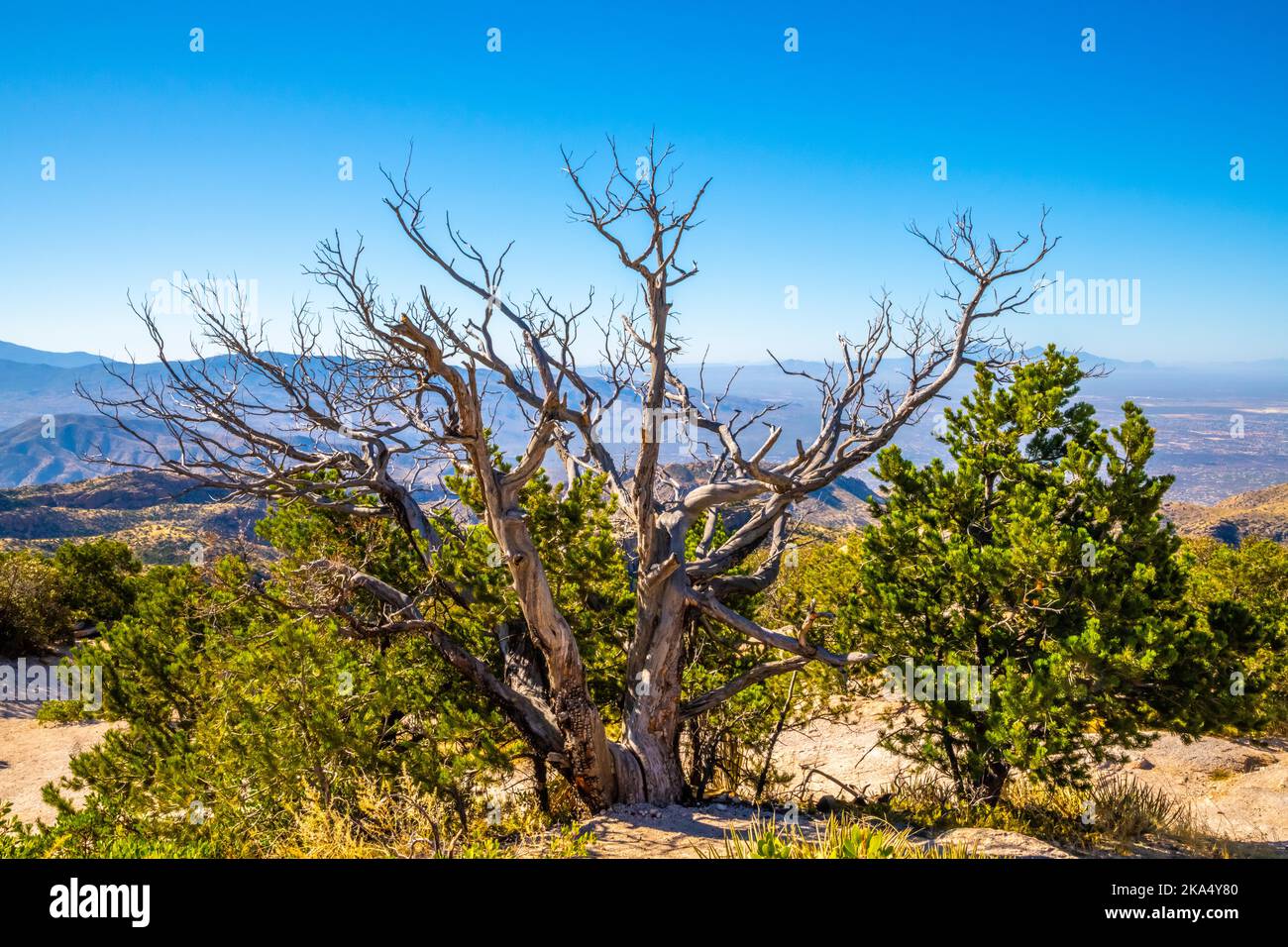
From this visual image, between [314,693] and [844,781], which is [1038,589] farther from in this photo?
[844,781]

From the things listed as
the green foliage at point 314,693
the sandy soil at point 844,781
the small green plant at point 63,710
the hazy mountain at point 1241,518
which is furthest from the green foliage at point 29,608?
the hazy mountain at point 1241,518

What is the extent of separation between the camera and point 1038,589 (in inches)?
350

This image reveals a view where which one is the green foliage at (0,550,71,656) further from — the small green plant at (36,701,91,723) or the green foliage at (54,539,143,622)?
the small green plant at (36,701,91,723)

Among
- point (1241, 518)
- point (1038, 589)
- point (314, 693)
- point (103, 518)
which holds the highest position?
point (1038, 589)

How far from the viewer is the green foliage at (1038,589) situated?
8.23 m

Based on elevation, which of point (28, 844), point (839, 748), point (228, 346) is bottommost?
point (839, 748)

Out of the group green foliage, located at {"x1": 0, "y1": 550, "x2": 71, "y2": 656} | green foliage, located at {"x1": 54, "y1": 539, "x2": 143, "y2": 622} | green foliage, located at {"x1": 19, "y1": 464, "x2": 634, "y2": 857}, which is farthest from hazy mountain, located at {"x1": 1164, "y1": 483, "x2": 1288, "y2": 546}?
green foliage, located at {"x1": 0, "y1": 550, "x2": 71, "y2": 656}

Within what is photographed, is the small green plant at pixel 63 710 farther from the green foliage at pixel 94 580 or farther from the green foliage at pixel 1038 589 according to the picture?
the green foliage at pixel 94 580

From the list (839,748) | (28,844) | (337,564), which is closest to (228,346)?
(337,564)

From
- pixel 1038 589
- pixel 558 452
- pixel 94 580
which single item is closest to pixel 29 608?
pixel 94 580

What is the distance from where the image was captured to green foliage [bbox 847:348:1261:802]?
8.23 metres

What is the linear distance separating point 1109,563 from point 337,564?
8.78 meters
